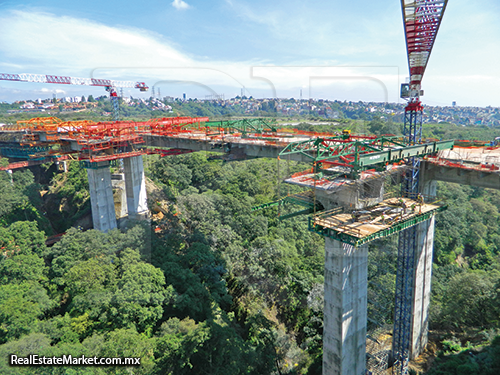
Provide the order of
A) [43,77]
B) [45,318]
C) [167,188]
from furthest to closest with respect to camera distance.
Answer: [43,77] < [167,188] < [45,318]

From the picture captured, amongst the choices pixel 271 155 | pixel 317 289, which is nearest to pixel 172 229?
pixel 271 155

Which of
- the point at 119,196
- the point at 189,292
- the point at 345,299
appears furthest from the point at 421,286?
the point at 119,196

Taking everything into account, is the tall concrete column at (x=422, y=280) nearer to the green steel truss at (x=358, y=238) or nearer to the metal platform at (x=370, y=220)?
the metal platform at (x=370, y=220)

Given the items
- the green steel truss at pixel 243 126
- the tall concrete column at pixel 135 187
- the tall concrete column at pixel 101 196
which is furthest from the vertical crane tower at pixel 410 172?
the tall concrete column at pixel 101 196

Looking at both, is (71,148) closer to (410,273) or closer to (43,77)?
(410,273)

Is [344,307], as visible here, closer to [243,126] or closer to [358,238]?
[358,238]
